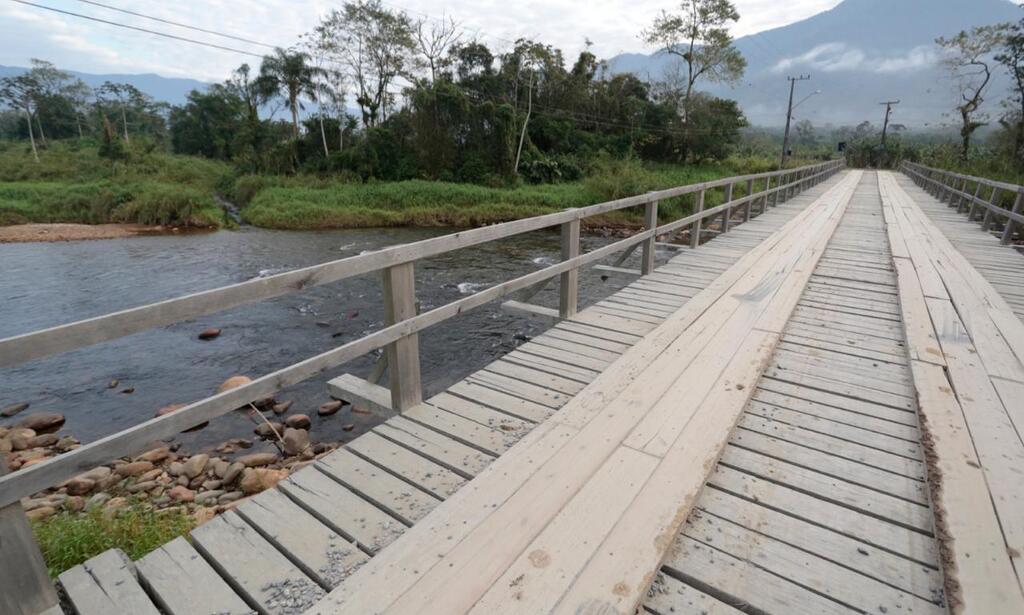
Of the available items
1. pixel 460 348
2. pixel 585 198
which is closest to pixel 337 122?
pixel 585 198

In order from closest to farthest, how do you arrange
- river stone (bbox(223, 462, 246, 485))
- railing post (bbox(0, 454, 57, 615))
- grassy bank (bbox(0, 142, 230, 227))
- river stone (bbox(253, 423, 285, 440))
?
railing post (bbox(0, 454, 57, 615)), river stone (bbox(223, 462, 246, 485)), river stone (bbox(253, 423, 285, 440)), grassy bank (bbox(0, 142, 230, 227))

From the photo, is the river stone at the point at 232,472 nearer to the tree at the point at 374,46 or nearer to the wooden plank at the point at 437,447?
the wooden plank at the point at 437,447

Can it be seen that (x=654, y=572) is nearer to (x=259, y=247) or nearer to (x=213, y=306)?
(x=213, y=306)

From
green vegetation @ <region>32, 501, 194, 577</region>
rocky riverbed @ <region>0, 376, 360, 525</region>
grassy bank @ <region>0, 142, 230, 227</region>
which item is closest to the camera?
green vegetation @ <region>32, 501, 194, 577</region>

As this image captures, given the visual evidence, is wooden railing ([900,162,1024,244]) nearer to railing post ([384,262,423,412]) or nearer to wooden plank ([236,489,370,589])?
railing post ([384,262,423,412])

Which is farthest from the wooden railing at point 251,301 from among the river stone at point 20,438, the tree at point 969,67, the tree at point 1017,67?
the tree at point 969,67

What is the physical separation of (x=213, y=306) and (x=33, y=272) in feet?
54.1

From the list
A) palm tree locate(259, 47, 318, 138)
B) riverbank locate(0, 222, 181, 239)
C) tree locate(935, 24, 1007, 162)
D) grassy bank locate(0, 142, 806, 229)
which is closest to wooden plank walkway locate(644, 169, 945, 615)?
grassy bank locate(0, 142, 806, 229)

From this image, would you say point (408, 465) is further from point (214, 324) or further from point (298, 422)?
point (214, 324)

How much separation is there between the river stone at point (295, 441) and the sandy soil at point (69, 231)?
19.0 metres

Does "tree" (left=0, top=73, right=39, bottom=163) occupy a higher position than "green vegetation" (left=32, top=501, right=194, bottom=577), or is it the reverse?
"tree" (left=0, top=73, right=39, bottom=163)

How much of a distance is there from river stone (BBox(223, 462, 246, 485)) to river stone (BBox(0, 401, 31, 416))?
3806 mm

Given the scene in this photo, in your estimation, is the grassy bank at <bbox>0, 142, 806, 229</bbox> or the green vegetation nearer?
the green vegetation

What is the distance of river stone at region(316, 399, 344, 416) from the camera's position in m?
6.29
